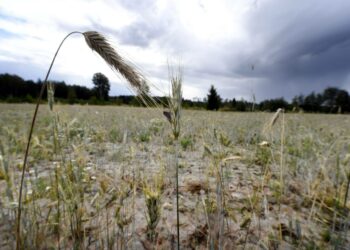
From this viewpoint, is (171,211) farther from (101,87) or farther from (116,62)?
(101,87)

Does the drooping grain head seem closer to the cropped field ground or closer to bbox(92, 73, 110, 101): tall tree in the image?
the cropped field ground

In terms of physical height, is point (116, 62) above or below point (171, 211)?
above

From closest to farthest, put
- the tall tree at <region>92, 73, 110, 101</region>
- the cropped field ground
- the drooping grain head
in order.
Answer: the cropped field ground < the drooping grain head < the tall tree at <region>92, 73, 110, 101</region>

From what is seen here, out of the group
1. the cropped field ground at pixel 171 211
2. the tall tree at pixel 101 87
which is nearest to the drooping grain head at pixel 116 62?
the cropped field ground at pixel 171 211

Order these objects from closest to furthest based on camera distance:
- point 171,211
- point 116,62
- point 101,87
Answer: point 116,62
point 171,211
point 101,87

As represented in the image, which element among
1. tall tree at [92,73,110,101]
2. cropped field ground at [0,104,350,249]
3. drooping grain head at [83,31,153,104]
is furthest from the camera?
tall tree at [92,73,110,101]

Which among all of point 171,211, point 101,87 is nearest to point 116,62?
point 171,211

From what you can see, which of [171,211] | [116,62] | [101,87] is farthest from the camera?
[101,87]

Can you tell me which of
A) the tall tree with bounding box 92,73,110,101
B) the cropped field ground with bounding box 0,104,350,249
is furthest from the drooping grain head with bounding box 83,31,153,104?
the tall tree with bounding box 92,73,110,101

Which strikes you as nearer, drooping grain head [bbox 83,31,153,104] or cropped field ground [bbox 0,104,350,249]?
cropped field ground [bbox 0,104,350,249]

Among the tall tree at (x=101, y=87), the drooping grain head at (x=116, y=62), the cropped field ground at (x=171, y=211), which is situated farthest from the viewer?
the tall tree at (x=101, y=87)

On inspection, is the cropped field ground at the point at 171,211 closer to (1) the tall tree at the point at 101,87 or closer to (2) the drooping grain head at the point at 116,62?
(2) the drooping grain head at the point at 116,62

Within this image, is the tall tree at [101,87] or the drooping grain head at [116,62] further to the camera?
the tall tree at [101,87]

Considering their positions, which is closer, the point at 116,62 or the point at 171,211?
the point at 116,62
